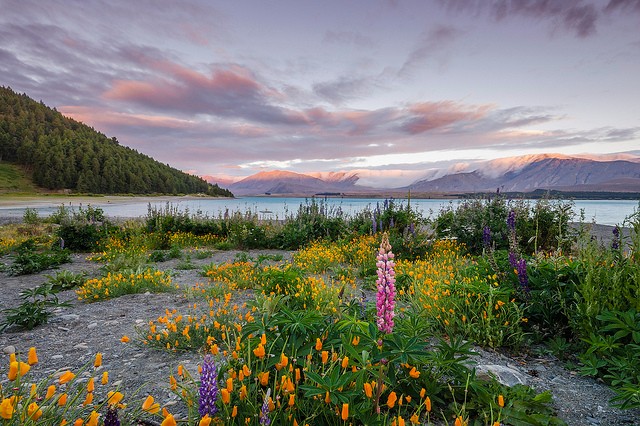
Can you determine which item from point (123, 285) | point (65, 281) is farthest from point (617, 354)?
point (65, 281)

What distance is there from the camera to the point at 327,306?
4.74 meters

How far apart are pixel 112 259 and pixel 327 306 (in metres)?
7.24

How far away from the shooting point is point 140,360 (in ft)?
11.6

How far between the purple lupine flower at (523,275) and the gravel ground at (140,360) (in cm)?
79

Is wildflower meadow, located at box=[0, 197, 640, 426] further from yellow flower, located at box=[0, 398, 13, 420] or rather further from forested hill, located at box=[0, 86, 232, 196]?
forested hill, located at box=[0, 86, 232, 196]

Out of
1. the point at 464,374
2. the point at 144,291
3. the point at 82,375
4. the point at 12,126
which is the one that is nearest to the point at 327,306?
the point at 464,374

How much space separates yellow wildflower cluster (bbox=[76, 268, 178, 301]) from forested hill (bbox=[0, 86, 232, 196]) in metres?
88.7

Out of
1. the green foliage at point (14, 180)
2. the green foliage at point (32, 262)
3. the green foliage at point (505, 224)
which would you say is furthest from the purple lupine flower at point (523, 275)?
the green foliage at point (14, 180)

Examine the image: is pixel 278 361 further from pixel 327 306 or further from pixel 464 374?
pixel 327 306

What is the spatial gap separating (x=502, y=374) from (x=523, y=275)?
4.94 feet

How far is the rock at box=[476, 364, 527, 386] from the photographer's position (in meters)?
2.89

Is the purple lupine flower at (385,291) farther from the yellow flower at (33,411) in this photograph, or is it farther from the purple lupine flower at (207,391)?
the yellow flower at (33,411)

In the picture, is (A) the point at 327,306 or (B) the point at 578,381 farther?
(A) the point at 327,306

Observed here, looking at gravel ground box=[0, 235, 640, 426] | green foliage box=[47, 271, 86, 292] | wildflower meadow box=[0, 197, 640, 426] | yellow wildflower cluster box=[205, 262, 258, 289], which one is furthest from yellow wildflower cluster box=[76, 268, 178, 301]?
yellow wildflower cluster box=[205, 262, 258, 289]
